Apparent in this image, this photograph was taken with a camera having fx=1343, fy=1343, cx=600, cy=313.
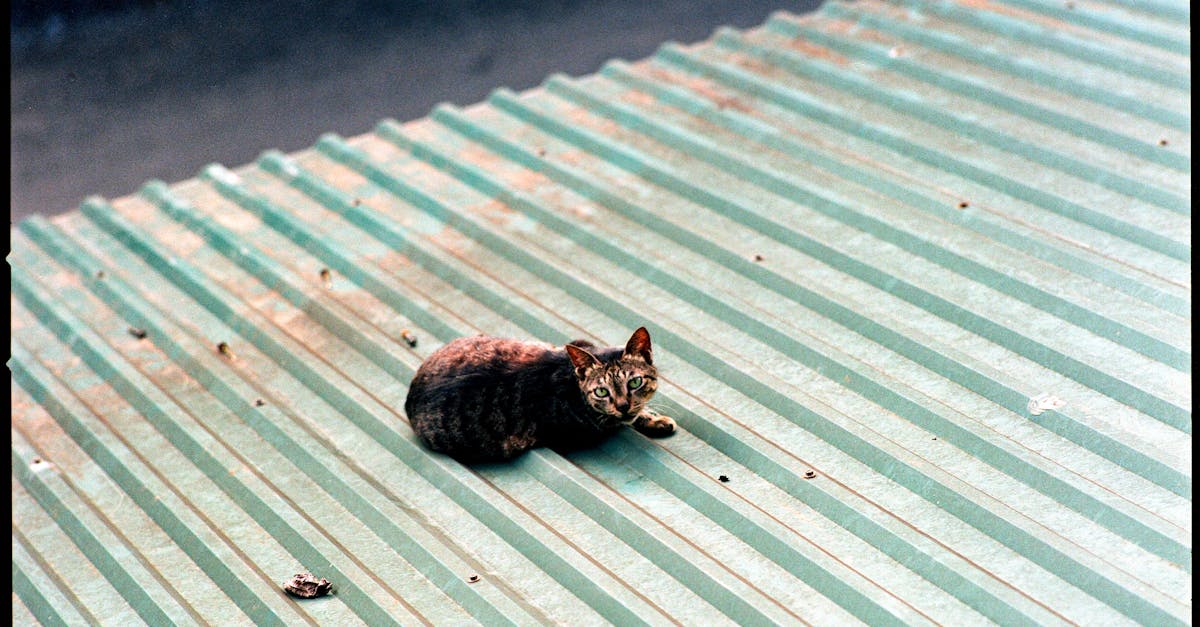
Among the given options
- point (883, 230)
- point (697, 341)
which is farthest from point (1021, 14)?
point (697, 341)

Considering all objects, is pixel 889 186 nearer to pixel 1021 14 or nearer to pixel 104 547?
pixel 1021 14

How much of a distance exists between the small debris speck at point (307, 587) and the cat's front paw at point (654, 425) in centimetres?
135

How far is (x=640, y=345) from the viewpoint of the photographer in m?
5.20

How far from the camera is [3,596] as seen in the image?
189 inches

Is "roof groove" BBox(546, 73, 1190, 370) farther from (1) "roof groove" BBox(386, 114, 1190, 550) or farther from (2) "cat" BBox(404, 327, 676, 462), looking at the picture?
(2) "cat" BBox(404, 327, 676, 462)

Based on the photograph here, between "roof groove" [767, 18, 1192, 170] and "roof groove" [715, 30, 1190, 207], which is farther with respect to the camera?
"roof groove" [767, 18, 1192, 170]

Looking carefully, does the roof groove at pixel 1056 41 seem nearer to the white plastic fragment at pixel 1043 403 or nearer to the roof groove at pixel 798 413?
the white plastic fragment at pixel 1043 403

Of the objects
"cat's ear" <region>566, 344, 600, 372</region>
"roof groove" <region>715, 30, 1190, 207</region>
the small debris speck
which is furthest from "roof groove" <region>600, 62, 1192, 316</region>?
the small debris speck

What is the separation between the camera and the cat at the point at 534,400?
5180 mm

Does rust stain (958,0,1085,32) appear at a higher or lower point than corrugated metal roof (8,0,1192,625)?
higher

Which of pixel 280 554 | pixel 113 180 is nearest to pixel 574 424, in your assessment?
pixel 280 554

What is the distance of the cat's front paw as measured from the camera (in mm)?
5289

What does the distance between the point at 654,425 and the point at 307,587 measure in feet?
4.82

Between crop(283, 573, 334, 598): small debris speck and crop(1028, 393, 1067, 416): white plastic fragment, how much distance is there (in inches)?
105
